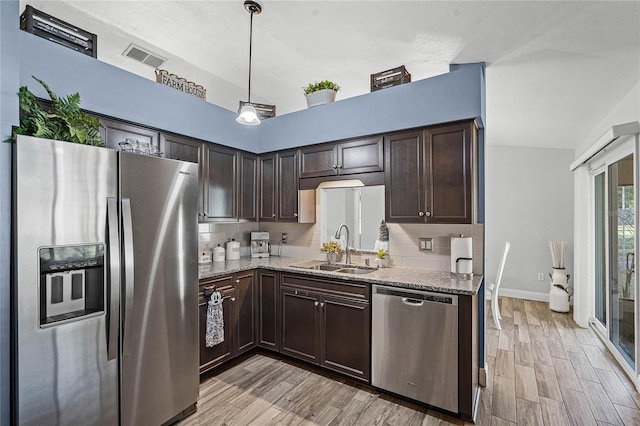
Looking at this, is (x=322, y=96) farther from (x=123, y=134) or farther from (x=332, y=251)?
(x=123, y=134)

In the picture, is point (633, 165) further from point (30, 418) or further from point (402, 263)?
point (30, 418)

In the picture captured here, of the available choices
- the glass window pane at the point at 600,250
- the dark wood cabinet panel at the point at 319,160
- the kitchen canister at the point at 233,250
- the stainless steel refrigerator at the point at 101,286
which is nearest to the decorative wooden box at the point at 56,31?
the stainless steel refrigerator at the point at 101,286

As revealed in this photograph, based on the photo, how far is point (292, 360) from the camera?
3199 mm

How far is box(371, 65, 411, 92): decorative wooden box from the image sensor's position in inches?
113

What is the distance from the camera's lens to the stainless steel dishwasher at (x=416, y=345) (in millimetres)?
2287

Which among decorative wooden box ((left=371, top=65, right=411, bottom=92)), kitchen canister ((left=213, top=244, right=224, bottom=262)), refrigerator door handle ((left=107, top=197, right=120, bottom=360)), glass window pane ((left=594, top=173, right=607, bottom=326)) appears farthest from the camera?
glass window pane ((left=594, top=173, right=607, bottom=326))

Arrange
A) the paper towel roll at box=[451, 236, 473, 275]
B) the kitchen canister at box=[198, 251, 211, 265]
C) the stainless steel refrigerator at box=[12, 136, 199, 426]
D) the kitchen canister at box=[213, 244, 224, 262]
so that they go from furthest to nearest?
the kitchen canister at box=[213, 244, 224, 262] → the kitchen canister at box=[198, 251, 211, 265] → the paper towel roll at box=[451, 236, 473, 275] → the stainless steel refrigerator at box=[12, 136, 199, 426]

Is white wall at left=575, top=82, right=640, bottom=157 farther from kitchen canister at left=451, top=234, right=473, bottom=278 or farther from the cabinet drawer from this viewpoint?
the cabinet drawer

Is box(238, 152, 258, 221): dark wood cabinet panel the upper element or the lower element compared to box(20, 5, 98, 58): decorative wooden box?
lower

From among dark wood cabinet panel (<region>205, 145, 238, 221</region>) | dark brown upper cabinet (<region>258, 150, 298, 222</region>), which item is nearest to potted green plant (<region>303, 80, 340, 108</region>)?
dark brown upper cabinet (<region>258, 150, 298, 222</region>)

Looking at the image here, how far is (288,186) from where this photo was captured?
3.63 meters

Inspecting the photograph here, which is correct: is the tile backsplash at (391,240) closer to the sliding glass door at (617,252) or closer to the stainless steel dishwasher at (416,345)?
the stainless steel dishwasher at (416,345)

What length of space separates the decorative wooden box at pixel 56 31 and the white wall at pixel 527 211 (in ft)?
20.1

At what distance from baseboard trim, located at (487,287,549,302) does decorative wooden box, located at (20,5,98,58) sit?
6.26 m
